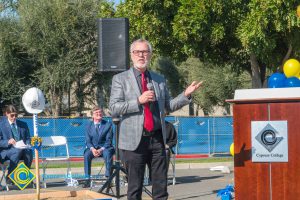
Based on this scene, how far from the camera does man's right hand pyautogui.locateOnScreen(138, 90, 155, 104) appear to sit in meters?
6.46

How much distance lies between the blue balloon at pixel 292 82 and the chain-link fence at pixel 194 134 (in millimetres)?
15327

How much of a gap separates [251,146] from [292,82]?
2391mm

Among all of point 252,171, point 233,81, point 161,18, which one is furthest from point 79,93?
point 252,171

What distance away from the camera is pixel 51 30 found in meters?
32.0

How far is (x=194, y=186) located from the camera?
13.3m

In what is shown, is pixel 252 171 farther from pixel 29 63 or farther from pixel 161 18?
pixel 29 63

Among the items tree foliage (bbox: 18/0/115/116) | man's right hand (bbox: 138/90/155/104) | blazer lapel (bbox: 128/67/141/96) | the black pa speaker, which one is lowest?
man's right hand (bbox: 138/90/155/104)

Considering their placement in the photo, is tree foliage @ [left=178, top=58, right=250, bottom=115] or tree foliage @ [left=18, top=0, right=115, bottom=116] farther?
tree foliage @ [left=178, top=58, right=250, bottom=115]

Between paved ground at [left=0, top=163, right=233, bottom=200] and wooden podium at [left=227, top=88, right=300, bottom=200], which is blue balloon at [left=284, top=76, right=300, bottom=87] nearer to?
wooden podium at [left=227, top=88, right=300, bottom=200]

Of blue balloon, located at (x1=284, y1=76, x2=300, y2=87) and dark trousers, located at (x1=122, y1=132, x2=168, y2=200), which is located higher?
blue balloon, located at (x1=284, y1=76, x2=300, y2=87)

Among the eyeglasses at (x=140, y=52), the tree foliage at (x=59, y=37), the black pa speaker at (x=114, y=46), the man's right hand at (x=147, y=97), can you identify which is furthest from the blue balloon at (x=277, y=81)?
the tree foliage at (x=59, y=37)

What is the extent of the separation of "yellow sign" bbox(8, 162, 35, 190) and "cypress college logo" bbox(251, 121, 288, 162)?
4444mm

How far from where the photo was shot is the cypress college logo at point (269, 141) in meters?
7.19

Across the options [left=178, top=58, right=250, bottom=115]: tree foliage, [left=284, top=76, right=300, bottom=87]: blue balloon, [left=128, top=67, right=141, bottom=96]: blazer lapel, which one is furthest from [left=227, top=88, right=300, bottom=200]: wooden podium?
[left=178, top=58, right=250, bottom=115]: tree foliage
